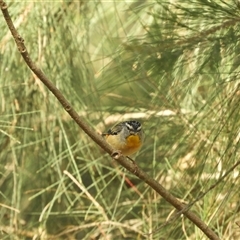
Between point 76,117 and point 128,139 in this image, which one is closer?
point 76,117

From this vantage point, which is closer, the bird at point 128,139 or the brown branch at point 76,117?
the brown branch at point 76,117

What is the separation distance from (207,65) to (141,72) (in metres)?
0.19

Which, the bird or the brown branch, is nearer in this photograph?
the brown branch

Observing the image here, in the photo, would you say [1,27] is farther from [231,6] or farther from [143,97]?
[231,6]

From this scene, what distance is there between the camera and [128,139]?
6.18ft

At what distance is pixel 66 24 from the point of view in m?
2.27

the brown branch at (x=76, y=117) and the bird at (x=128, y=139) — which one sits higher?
the brown branch at (x=76, y=117)

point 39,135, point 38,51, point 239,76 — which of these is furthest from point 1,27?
point 239,76

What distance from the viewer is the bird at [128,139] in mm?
1887

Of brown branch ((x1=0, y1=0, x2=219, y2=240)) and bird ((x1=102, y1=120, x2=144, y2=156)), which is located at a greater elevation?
brown branch ((x1=0, y1=0, x2=219, y2=240))

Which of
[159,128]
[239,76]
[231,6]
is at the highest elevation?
[231,6]

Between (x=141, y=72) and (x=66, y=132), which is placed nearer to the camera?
(x=141, y=72)

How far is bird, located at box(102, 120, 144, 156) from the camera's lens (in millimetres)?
1887

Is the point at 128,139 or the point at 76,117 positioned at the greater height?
the point at 76,117
